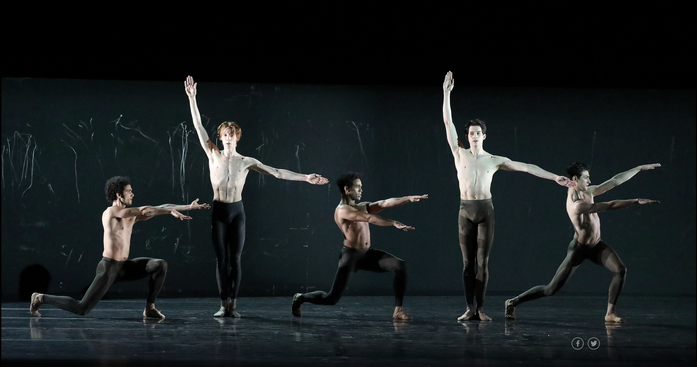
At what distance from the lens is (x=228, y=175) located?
660cm

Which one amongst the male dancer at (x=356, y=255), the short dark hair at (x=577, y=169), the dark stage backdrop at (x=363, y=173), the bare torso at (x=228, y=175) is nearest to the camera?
the male dancer at (x=356, y=255)

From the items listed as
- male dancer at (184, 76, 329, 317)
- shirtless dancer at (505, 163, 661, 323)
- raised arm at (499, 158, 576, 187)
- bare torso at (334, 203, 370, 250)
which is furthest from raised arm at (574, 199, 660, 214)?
male dancer at (184, 76, 329, 317)

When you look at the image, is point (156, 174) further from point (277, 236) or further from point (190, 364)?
point (190, 364)

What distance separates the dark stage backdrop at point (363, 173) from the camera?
27.7ft

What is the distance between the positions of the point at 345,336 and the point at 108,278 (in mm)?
1965

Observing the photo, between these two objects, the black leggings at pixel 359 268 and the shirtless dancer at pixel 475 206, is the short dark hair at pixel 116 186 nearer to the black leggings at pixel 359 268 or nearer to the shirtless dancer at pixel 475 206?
the black leggings at pixel 359 268

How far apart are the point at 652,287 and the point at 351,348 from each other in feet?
16.6

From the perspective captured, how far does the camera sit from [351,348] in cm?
495

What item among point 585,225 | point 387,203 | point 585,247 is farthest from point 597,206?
point 387,203

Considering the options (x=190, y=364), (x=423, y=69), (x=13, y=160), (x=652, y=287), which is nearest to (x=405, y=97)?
(x=423, y=69)

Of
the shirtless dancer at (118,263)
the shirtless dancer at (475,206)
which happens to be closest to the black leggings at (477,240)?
the shirtless dancer at (475,206)

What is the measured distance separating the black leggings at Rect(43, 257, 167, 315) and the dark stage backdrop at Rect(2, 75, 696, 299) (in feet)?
6.88

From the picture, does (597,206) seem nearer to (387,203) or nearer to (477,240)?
(477,240)

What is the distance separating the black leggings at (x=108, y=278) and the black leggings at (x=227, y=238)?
1.50ft
